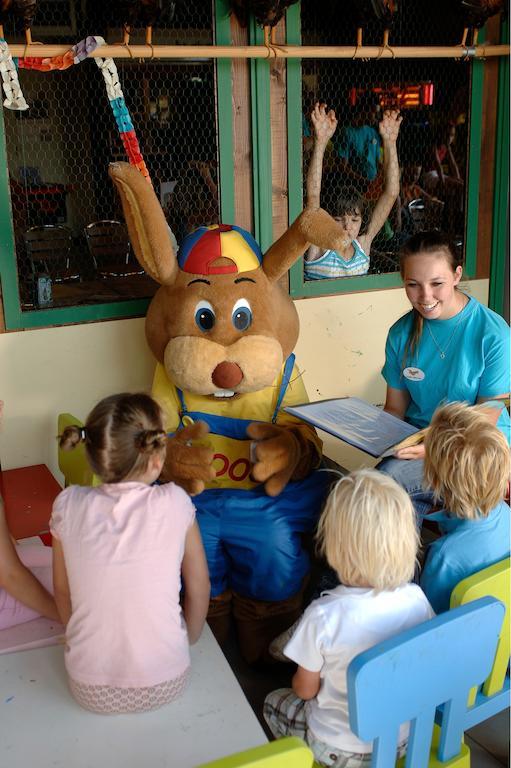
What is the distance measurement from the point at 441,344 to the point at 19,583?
129 cm

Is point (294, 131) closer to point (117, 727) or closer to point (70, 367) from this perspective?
point (70, 367)

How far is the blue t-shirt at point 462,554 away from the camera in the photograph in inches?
61.7

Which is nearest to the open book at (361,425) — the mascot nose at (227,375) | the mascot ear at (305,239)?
the mascot nose at (227,375)

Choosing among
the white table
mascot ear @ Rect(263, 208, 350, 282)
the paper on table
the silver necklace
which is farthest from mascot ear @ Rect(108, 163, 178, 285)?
the white table

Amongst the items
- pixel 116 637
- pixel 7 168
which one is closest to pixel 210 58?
pixel 7 168

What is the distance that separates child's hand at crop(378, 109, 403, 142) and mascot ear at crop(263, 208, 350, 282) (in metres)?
0.84

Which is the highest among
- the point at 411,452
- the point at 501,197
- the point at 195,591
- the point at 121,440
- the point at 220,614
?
the point at 501,197

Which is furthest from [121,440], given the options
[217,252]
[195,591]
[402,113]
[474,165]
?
[474,165]

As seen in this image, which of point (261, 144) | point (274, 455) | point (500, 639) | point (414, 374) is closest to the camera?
point (500, 639)

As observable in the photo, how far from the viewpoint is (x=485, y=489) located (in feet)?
5.10

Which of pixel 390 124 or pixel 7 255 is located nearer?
pixel 7 255

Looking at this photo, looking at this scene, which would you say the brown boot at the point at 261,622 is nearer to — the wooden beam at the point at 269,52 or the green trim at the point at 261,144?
the green trim at the point at 261,144

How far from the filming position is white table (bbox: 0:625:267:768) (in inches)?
48.0

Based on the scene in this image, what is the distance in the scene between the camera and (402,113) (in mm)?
2852
